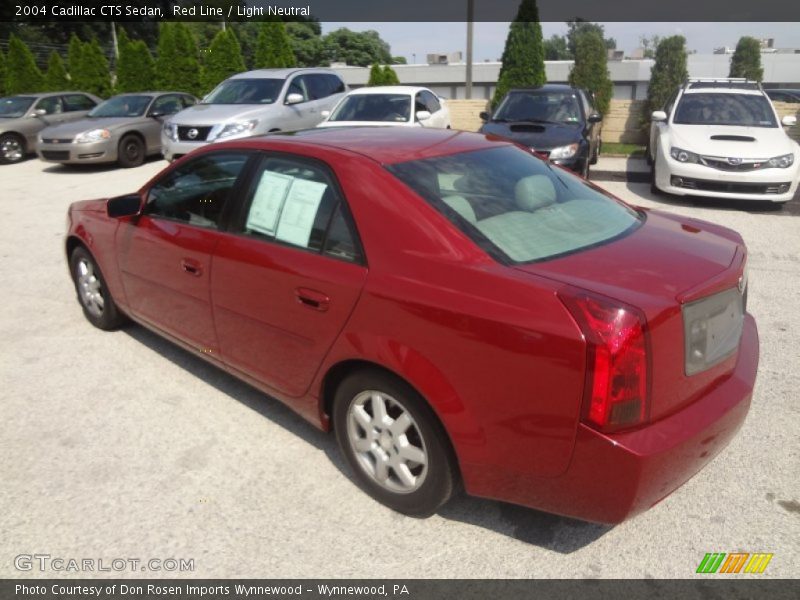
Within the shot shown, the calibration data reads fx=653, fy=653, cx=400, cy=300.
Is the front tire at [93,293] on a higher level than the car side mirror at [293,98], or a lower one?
lower

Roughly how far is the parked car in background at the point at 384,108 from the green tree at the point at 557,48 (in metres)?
117

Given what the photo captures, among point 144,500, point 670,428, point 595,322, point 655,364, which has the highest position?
point 595,322

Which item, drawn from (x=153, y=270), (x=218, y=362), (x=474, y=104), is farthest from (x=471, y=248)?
(x=474, y=104)

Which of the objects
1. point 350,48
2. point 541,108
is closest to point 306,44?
point 350,48

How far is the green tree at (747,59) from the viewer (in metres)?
24.0

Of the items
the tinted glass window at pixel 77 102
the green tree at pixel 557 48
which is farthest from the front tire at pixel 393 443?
the green tree at pixel 557 48

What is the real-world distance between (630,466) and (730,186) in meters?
7.57

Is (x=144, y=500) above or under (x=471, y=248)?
under

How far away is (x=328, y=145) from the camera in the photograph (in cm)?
313

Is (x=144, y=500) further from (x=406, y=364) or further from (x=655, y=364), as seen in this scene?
(x=655, y=364)

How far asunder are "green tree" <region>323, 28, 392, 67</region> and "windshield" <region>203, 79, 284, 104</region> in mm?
68233

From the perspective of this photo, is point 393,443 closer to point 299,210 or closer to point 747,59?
point 299,210

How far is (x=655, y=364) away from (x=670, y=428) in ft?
0.77
